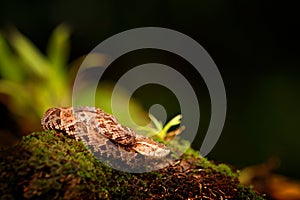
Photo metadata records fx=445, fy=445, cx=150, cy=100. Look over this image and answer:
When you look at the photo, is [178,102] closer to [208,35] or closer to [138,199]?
[208,35]

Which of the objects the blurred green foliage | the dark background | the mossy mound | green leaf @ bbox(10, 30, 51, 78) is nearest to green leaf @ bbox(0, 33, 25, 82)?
the blurred green foliage

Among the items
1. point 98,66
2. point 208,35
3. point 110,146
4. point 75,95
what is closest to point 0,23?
point 98,66

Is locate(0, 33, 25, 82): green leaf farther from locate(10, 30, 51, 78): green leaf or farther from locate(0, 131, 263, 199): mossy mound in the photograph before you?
locate(0, 131, 263, 199): mossy mound

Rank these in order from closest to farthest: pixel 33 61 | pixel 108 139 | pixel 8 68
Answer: pixel 108 139 → pixel 33 61 → pixel 8 68

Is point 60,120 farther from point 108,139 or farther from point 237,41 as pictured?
point 237,41

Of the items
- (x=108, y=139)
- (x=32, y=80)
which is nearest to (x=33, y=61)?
(x=32, y=80)

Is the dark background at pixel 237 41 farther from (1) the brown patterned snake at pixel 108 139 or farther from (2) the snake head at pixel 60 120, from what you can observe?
(2) the snake head at pixel 60 120

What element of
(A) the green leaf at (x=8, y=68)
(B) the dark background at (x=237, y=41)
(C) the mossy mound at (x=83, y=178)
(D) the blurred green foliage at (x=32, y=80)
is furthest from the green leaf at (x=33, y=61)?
(C) the mossy mound at (x=83, y=178)
